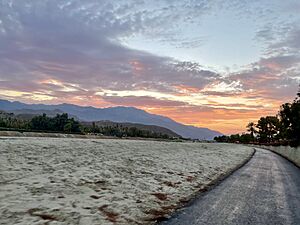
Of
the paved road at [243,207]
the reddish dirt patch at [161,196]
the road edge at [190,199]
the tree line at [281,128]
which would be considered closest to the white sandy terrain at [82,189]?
the reddish dirt patch at [161,196]

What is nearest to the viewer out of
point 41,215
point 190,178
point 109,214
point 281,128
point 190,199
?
point 41,215

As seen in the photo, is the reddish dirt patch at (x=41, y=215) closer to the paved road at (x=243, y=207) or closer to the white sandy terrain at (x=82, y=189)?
the white sandy terrain at (x=82, y=189)

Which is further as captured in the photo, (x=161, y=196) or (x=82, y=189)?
(x=161, y=196)

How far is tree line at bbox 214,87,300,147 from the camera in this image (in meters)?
43.6

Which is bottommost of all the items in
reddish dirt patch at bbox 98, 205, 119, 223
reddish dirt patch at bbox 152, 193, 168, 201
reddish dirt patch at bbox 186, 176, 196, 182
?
reddish dirt patch at bbox 98, 205, 119, 223

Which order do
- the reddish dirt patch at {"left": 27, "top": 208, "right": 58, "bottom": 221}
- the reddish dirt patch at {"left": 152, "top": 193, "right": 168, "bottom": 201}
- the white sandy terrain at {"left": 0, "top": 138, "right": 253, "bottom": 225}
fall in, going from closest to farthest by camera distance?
1. the reddish dirt patch at {"left": 27, "top": 208, "right": 58, "bottom": 221}
2. the white sandy terrain at {"left": 0, "top": 138, "right": 253, "bottom": 225}
3. the reddish dirt patch at {"left": 152, "top": 193, "right": 168, "bottom": 201}

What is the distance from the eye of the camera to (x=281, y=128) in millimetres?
72438

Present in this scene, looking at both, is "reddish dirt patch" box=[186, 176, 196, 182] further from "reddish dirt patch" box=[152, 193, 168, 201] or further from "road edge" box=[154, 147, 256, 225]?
"reddish dirt patch" box=[152, 193, 168, 201]

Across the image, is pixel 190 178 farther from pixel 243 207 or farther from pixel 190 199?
pixel 243 207

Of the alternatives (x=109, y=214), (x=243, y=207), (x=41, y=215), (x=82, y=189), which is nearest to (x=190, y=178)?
(x=243, y=207)

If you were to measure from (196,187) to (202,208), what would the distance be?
15.6 feet

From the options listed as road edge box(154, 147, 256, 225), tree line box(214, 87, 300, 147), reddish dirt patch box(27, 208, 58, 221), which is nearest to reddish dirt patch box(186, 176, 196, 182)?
road edge box(154, 147, 256, 225)

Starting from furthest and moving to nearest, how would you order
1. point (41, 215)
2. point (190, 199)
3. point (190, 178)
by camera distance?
point (190, 178) < point (190, 199) < point (41, 215)

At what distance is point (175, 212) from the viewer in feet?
34.3
